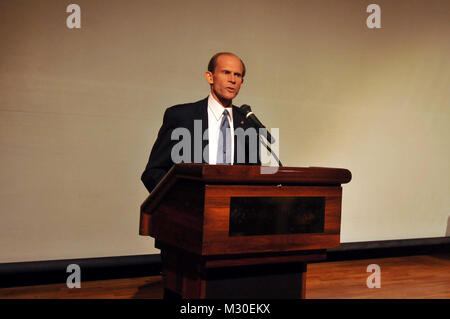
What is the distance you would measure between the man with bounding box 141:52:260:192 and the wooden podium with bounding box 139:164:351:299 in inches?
14.4

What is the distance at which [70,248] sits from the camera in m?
3.28

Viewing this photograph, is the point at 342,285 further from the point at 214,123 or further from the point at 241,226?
the point at 241,226

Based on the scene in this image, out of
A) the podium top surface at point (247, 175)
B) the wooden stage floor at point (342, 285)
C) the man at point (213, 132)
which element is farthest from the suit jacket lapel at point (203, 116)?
the wooden stage floor at point (342, 285)

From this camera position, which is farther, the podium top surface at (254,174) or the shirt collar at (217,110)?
the shirt collar at (217,110)

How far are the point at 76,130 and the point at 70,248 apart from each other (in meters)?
0.79

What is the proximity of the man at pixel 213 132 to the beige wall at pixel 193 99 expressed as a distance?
136 cm

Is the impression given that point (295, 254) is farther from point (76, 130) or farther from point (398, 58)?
point (398, 58)

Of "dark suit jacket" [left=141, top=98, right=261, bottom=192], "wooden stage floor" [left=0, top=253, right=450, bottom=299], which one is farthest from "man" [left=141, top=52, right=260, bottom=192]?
"wooden stage floor" [left=0, top=253, right=450, bottom=299]

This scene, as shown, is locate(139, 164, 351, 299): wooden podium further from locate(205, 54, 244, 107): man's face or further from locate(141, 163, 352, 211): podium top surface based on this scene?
locate(205, 54, 244, 107): man's face

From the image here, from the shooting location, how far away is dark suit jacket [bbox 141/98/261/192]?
205cm

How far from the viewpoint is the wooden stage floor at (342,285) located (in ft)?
9.96

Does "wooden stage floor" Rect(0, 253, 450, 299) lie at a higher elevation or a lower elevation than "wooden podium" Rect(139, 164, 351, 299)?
lower

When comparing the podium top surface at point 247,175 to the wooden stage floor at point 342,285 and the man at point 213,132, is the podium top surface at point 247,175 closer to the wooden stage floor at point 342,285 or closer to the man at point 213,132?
the man at point 213,132
